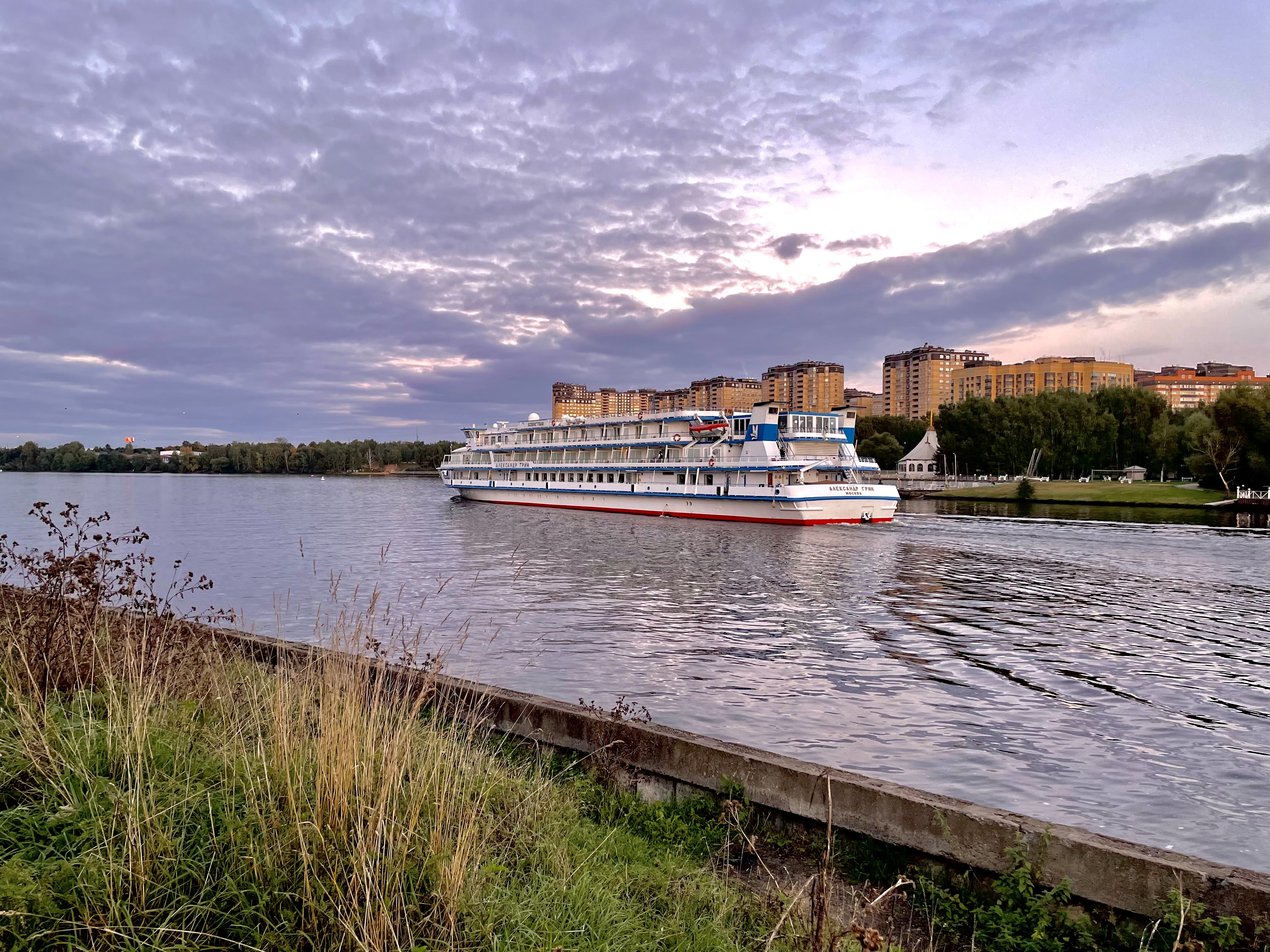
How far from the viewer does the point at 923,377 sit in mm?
175625

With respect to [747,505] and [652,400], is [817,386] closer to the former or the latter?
[652,400]

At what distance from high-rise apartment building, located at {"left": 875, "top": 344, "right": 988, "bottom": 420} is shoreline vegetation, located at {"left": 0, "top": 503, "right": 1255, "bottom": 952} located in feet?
564

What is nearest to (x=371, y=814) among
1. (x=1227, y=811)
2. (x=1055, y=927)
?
(x=1055, y=927)

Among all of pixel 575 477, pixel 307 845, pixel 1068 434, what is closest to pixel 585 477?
pixel 575 477

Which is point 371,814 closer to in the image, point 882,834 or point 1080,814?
point 882,834

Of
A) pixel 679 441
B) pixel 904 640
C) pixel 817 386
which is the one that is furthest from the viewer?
pixel 817 386

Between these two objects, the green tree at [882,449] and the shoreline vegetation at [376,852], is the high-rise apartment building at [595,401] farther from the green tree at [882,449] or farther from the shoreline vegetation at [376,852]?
the shoreline vegetation at [376,852]

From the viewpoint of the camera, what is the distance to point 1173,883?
3936 mm

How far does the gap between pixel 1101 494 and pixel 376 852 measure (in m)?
76.6

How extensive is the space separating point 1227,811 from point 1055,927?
14.3 ft

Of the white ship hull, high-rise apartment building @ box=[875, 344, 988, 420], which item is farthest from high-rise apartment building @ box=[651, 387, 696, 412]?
the white ship hull

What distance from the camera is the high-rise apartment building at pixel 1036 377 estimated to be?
162 m

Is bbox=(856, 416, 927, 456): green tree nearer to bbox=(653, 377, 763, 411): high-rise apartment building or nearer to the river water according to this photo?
bbox=(653, 377, 763, 411): high-rise apartment building

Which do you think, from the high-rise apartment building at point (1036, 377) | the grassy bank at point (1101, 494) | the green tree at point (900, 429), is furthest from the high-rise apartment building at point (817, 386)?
the grassy bank at point (1101, 494)
